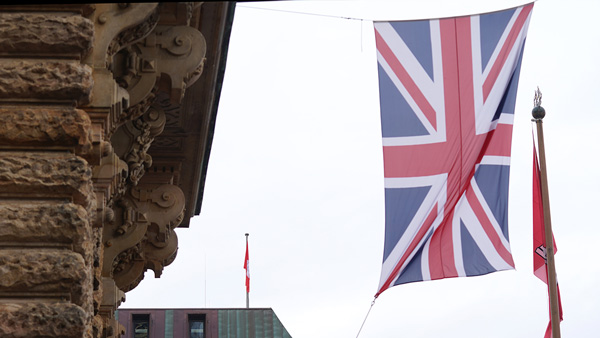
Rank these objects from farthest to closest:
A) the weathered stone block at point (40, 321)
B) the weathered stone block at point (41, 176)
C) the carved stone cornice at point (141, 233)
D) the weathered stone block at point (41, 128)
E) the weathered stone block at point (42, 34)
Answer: the carved stone cornice at point (141, 233)
the weathered stone block at point (42, 34)
the weathered stone block at point (41, 128)
the weathered stone block at point (41, 176)
the weathered stone block at point (40, 321)

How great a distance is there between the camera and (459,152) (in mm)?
12570

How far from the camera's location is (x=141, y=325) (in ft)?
230

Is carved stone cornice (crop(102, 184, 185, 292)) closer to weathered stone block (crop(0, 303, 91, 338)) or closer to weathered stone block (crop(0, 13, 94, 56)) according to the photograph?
weathered stone block (crop(0, 13, 94, 56))

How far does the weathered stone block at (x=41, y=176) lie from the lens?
7.47 meters

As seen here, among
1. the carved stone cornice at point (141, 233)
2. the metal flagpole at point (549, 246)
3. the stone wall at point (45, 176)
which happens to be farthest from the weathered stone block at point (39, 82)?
the metal flagpole at point (549, 246)

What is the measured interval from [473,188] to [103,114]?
18.3 feet

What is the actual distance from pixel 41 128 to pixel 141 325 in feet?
209

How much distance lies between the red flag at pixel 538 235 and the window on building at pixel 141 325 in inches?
1991

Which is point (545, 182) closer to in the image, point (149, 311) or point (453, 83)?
point (453, 83)

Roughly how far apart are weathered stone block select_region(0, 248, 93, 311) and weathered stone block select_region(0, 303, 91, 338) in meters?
0.11

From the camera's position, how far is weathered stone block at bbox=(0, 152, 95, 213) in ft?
24.5

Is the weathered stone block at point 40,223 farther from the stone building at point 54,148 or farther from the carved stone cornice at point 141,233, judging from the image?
the carved stone cornice at point 141,233

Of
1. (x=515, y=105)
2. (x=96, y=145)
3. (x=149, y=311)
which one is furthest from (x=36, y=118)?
(x=149, y=311)

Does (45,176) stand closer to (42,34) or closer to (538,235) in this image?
(42,34)
